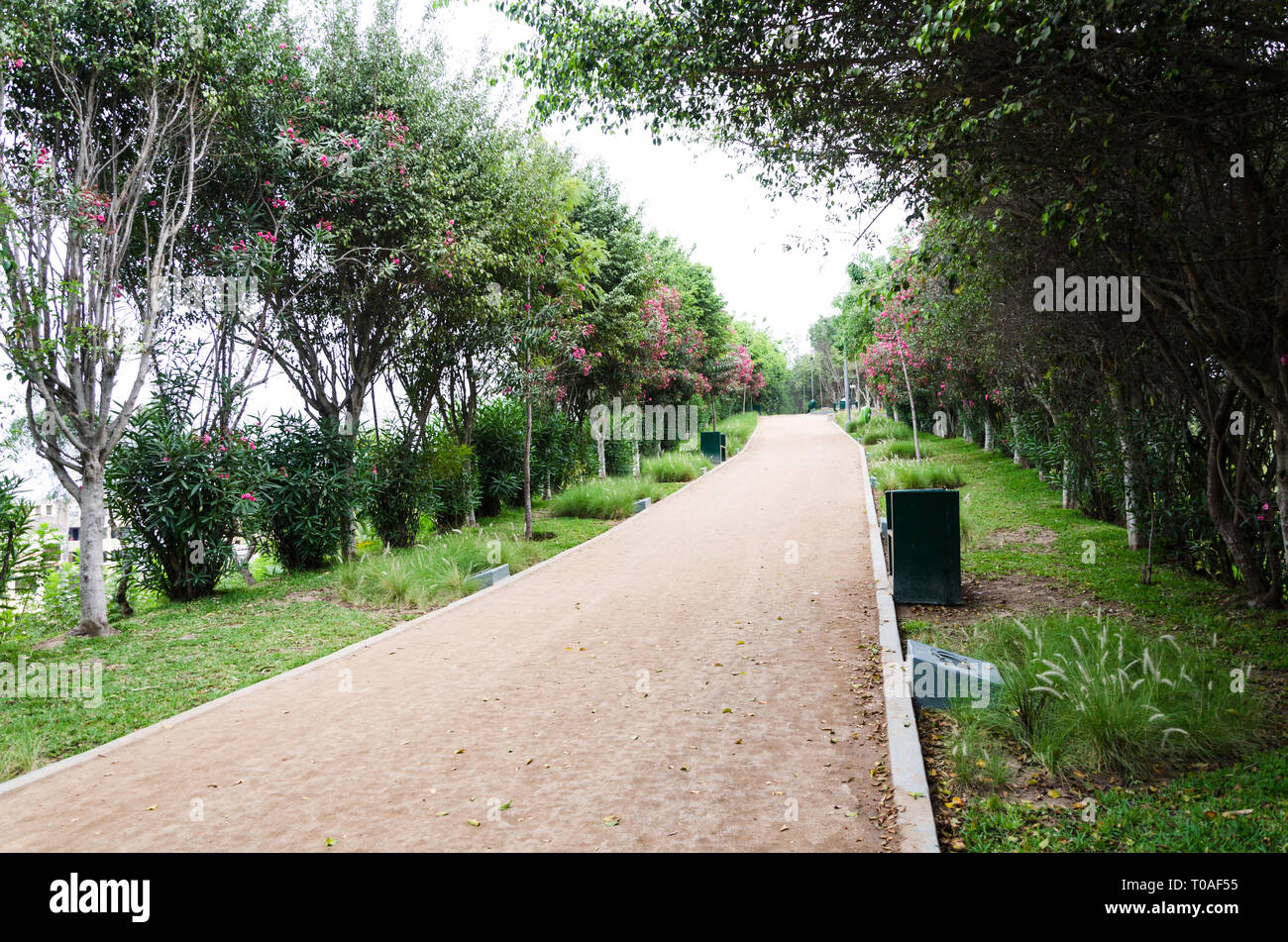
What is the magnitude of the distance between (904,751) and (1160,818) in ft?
4.19

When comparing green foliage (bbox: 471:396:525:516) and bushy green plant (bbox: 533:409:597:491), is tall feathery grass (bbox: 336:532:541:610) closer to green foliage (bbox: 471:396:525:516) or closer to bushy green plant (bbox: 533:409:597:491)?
green foliage (bbox: 471:396:525:516)

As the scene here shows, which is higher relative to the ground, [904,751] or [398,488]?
[398,488]

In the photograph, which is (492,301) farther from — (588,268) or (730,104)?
(730,104)

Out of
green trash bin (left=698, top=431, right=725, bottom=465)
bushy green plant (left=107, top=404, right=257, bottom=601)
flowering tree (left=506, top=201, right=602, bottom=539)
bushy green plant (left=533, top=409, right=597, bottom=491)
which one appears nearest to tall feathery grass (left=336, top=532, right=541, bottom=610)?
bushy green plant (left=107, top=404, right=257, bottom=601)

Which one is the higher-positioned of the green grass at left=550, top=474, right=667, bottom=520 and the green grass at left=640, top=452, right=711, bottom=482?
the green grass at left=640, top=452, right=711, bottom=482

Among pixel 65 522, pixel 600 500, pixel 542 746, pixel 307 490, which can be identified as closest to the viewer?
pixel 542 746

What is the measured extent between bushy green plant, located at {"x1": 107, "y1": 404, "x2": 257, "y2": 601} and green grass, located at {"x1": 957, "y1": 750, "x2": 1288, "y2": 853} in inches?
375

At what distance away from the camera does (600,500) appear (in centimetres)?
1656

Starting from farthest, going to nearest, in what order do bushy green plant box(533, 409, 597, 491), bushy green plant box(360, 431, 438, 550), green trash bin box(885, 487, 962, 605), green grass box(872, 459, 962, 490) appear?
bushy green plant box(533, 409, 597, 491)
green grass box(872, 459, 962, 490)
bushy green plant box(360, 431, 438, 550)
green trash bin box(885, 487, 962, 605)

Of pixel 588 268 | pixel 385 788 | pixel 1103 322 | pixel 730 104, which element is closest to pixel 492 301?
pixel 588 268

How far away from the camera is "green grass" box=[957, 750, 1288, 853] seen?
358 centimetres

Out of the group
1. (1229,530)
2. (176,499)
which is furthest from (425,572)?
(1229,530)

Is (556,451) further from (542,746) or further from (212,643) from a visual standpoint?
(542,746)
